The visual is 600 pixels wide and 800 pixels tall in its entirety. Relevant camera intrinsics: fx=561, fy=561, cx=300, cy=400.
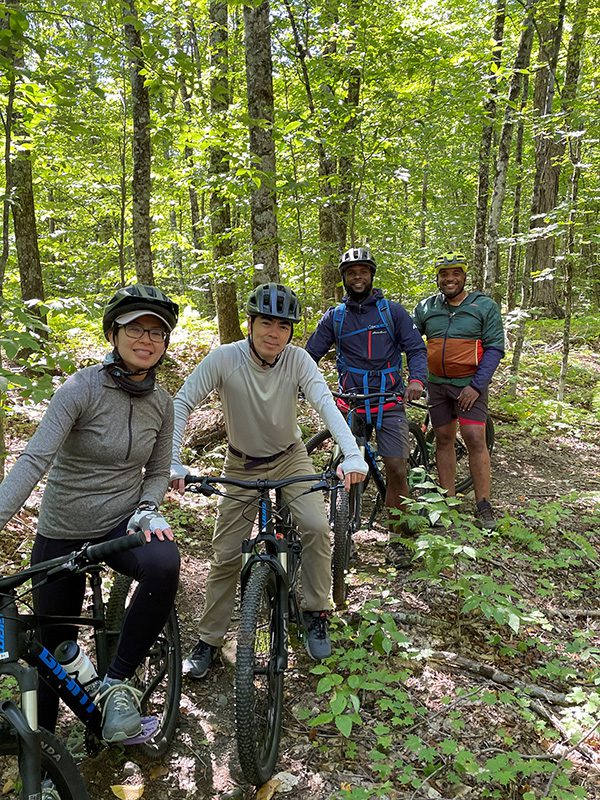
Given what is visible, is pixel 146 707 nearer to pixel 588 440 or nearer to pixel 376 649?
pixel 376 649

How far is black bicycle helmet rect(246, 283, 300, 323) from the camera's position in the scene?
370 centimetres

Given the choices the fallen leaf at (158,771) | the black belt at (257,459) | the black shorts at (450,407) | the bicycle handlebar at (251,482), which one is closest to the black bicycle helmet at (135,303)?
the bicycle handlebar at (251,482)

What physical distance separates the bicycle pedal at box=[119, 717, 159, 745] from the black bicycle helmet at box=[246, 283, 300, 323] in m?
2.49

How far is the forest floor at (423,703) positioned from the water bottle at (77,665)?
60 cm

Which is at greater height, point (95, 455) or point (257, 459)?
point (95, 455)

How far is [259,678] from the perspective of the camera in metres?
3.31

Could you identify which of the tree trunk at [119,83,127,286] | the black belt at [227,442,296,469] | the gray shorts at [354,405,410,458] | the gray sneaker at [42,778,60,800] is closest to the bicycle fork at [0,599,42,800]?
the gray sneaker at [42,778,60,800]

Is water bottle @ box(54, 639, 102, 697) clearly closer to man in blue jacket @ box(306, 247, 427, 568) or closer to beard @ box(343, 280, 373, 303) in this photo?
man in blue jacket @ box(306, 247, 427, 568)

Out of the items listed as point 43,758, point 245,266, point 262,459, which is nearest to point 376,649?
point 262,459

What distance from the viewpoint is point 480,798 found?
10.0ft

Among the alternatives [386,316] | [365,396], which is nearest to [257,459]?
[365,396]

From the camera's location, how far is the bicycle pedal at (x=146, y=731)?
9.87 feet

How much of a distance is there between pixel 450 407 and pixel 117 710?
4.87m

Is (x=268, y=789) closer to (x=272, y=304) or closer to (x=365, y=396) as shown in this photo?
(x=272, y=304)
